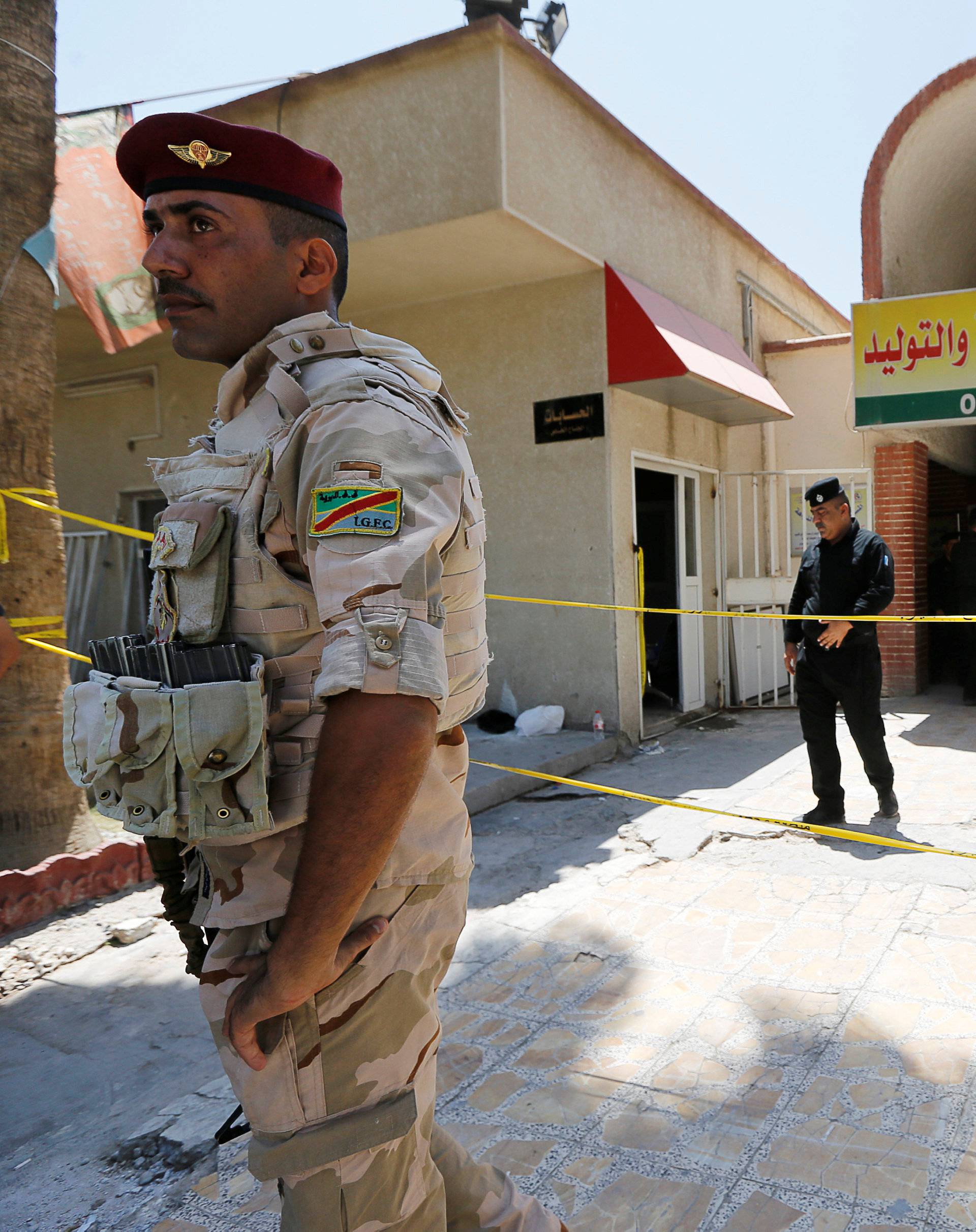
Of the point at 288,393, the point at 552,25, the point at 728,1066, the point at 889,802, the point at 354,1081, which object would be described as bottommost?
the point at 728,1066

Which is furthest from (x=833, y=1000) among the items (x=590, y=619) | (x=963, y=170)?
(x=963, y=170)

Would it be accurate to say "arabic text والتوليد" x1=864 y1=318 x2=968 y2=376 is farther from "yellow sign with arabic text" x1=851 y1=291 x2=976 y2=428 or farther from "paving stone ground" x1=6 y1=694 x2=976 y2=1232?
"paving stone ground" x1=6 y1=694 x2=976 y2=1232

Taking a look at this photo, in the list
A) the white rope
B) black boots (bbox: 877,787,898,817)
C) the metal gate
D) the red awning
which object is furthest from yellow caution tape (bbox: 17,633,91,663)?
the metal gate

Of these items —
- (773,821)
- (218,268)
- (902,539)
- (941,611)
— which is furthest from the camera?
(941,611)

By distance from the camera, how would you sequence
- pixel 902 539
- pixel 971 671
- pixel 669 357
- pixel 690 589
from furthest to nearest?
pixel 902 539 → pixel 971 671 → pixel 690 589 → pixel 669 357

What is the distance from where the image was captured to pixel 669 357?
682cm

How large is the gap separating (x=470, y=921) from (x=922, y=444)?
8.08m

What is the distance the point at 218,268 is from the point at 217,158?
160mm


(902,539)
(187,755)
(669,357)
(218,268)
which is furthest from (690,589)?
(187,755)

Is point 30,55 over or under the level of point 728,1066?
over

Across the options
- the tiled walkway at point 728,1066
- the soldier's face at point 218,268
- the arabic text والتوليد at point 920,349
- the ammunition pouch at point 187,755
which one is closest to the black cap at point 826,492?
the tiled walkway at point 728,1066

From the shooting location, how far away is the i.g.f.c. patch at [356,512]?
1.11m

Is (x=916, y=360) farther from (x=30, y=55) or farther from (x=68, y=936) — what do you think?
(x=68, y=936)

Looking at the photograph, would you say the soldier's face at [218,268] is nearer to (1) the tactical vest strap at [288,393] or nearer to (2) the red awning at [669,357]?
(1) the tactical vest strap at [288,393]
